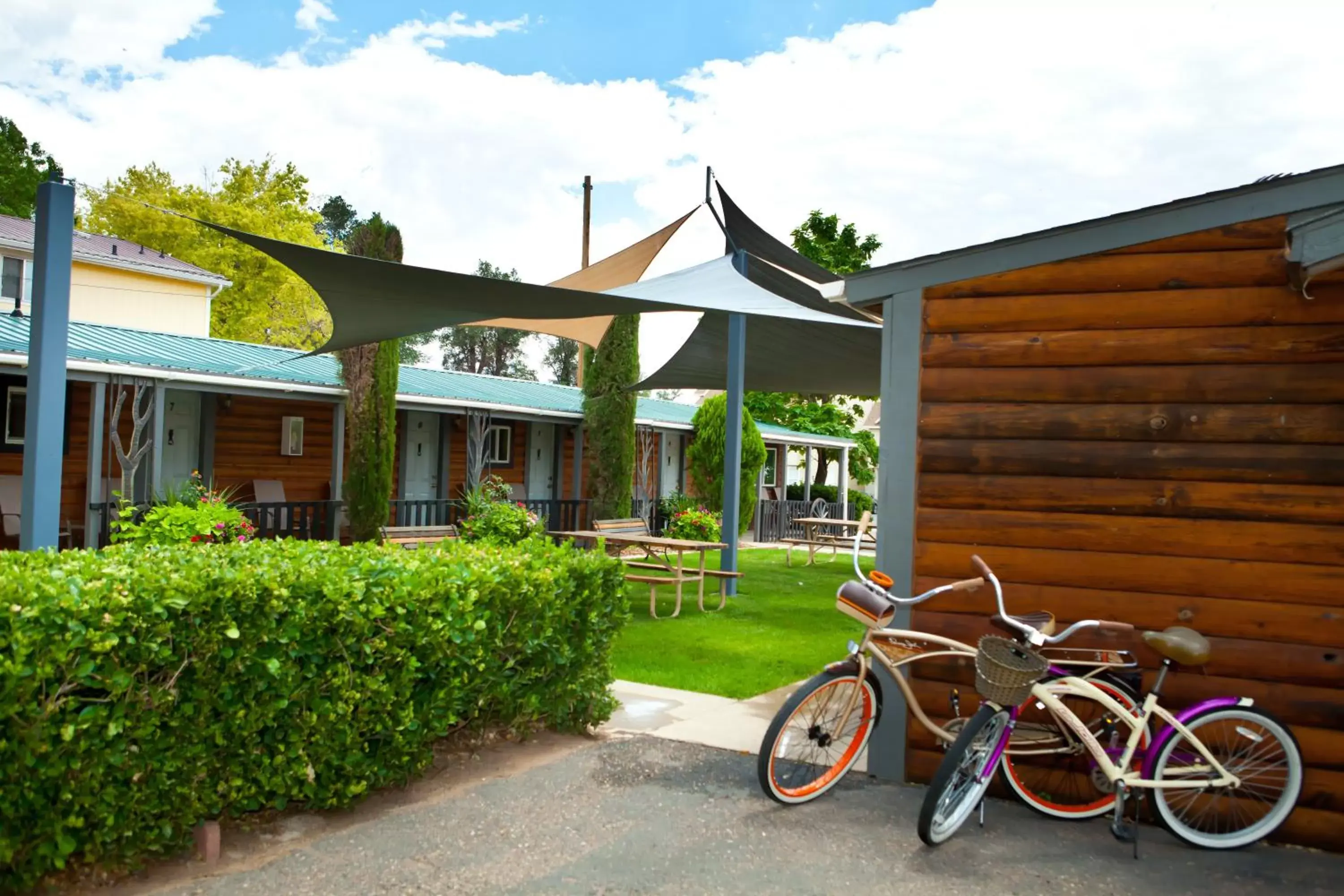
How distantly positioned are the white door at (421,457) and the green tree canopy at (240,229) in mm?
17143

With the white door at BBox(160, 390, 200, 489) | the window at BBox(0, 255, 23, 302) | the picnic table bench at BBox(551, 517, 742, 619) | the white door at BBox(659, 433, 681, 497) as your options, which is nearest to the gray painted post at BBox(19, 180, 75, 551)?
the picnic table bench at BBox(551, 517, 742, 619)

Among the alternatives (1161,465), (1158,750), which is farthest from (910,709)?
(1161,465)

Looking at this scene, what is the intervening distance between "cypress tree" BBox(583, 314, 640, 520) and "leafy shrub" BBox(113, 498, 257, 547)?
8.30 meters

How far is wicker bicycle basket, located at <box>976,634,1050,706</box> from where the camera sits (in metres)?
3.61

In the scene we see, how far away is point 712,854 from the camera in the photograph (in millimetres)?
3498

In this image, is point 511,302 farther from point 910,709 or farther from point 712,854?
point 712,854

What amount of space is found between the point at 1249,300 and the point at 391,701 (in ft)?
12.8

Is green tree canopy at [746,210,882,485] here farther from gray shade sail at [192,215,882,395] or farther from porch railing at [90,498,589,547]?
gray shade sail at [192,215,882,395]

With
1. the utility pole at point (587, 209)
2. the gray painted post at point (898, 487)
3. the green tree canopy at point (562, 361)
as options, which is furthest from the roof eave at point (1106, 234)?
the green tree canopy at point (562, 361)

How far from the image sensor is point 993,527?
432cm

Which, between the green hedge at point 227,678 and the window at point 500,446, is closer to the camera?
the green hedge at point 227,678

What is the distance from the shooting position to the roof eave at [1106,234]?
151 inches

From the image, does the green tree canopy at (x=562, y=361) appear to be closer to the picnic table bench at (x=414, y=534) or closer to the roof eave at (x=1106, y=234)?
the picnic table bench at (x=414, y=534)

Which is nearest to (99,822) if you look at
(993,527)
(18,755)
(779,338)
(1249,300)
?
(18,755)
